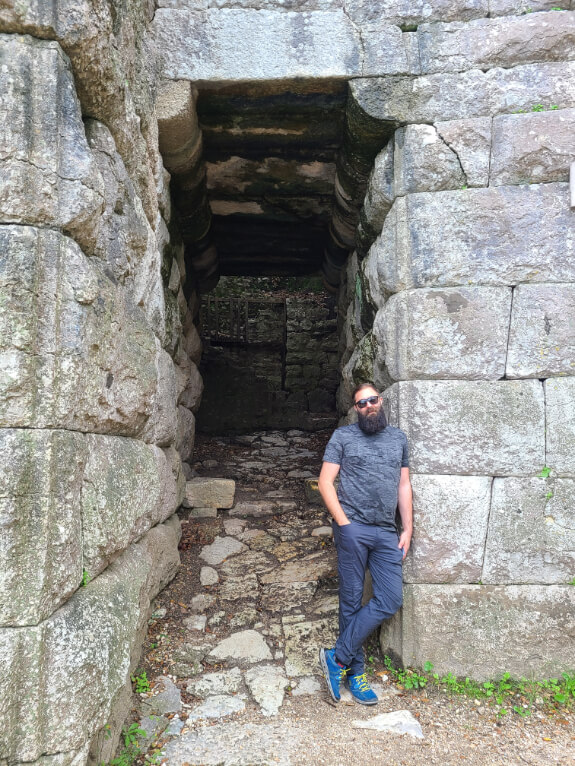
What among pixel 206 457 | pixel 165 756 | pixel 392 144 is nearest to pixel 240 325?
pixel 206 457

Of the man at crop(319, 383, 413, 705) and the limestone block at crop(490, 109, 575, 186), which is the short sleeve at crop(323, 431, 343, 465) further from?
the limestone block at crop(490, 109, 575, 186)

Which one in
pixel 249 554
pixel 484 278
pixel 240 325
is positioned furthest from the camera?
pixel 240 325

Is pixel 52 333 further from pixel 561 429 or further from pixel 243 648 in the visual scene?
pixel 561 429

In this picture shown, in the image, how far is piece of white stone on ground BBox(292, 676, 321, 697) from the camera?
8.80 ft

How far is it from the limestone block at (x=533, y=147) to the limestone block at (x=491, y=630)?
221cm

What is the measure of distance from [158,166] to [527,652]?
3.37 m

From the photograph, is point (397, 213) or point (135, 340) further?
point (397, 213)

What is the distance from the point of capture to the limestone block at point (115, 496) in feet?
6.40

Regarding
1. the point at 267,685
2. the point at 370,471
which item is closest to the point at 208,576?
the point at 267,685

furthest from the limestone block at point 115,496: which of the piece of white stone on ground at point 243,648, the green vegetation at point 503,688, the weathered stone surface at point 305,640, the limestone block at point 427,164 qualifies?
the limestone block at point 427,164

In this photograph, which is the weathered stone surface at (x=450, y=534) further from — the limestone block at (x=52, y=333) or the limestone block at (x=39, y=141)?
the limestone block at (x=39, y=141)

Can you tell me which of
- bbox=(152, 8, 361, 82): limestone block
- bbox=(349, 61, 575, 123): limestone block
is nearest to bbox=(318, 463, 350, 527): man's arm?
bbox=(349, 61, 575, 123): limestone block

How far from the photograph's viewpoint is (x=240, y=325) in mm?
9492

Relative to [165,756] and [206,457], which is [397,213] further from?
[206,457]
